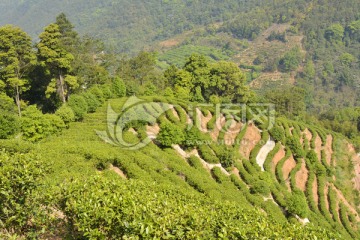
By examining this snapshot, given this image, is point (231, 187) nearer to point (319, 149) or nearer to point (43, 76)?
point (43, 76)

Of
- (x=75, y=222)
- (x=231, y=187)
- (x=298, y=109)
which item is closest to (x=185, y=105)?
(x=231, y=187)

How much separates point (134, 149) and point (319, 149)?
3067cm

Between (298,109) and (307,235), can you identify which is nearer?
(307,235)

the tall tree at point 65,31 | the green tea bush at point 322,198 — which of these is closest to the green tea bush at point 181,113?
the tall tree at point 65,31

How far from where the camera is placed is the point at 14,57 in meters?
26.6

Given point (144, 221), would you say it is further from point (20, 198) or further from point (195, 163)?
point (195, 163)

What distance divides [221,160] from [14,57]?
64.1ft

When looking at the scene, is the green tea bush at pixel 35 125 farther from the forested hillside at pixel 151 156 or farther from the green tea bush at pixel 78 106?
the green tea bush at pixel 78 106

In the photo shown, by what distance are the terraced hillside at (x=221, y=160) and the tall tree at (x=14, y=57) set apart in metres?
6.87

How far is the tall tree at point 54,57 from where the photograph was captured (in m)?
27.7

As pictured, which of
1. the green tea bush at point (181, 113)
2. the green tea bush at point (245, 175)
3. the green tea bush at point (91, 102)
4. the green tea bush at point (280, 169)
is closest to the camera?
the green tea bush at point (245, 175)

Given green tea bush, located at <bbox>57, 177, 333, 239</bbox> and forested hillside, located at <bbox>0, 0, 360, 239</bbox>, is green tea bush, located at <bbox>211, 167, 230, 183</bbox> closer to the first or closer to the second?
forested hillside, located at <bbox>0, 0, 360, 239</bbox>

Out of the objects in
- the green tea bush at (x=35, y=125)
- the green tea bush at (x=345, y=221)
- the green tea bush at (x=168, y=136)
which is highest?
the green tea bush at (x=35, y=125)

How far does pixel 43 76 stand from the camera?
1268 inches
